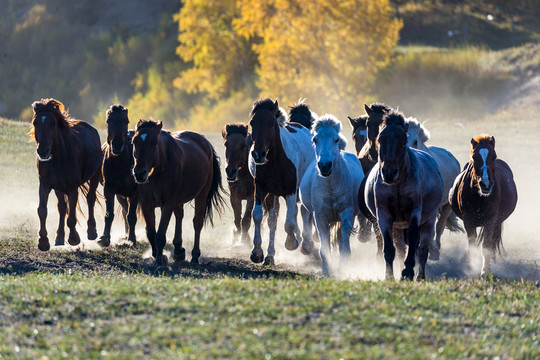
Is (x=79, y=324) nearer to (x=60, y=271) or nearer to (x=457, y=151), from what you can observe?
(x=60, y=271)

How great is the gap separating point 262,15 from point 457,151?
63.4ft

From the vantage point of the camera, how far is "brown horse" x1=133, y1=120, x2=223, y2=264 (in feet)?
41.9

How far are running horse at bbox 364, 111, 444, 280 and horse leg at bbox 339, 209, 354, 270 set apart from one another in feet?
3.23

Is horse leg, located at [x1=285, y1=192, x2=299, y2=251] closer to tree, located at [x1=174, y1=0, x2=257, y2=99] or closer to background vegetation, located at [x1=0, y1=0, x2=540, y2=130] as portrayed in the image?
background vegetation, located at [x1=0, y1=0, x2=540, y2=130]

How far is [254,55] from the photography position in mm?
55375

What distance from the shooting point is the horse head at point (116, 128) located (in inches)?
556

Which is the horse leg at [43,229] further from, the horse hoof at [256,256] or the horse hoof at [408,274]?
the horse hoof at [408,274]

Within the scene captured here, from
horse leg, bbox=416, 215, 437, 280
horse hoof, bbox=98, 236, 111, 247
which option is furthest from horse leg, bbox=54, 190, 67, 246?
horse leg, bbox=416, 215, 437, 280

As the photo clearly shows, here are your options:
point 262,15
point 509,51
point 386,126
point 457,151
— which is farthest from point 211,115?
point 386,126

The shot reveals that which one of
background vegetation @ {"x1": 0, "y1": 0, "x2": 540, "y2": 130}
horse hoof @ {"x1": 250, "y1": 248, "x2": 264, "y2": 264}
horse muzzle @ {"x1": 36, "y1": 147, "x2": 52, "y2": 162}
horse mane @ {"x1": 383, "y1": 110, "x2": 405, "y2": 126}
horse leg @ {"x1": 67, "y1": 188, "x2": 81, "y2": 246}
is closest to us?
horse mane @ {"x1": 383, "y1": 110, "x2": 405, "y2": 126}

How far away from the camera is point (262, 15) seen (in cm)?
4744

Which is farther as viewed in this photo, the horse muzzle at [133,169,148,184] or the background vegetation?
the background vegetation

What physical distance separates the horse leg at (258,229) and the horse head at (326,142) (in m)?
2.02

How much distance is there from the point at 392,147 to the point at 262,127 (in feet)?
10.1
